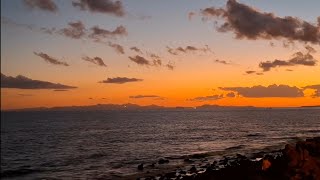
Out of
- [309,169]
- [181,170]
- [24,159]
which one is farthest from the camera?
[24,159]

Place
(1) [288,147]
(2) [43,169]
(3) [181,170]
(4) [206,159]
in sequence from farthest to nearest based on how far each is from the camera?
(4) [206,159], (2) [43,169], (3) [181,170], (1) [288,147]

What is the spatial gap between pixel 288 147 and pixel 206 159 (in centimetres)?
3056

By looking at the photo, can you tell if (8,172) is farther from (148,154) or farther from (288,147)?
(288,147)

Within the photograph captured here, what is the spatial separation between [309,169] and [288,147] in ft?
13.7

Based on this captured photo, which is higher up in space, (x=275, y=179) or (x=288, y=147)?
(x=288, y=147)

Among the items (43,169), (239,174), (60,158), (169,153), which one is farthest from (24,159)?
(239,174)

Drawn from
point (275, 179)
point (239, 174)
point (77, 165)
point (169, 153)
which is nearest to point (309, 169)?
point (275, 179)

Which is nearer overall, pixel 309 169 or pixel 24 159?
pixel 309 169

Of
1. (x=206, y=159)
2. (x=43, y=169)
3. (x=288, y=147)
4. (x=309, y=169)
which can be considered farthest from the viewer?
(x=206, y=159)

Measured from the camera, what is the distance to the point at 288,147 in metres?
36.0

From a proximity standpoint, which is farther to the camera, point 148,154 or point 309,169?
point 148,154

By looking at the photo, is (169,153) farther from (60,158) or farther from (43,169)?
(43,169)

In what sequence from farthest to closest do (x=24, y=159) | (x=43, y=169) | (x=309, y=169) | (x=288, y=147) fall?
(x=24, y=159) < (x=43, y=169) < (x=288, y=147) < (x=309, y=169)

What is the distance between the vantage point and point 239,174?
38.1 m
